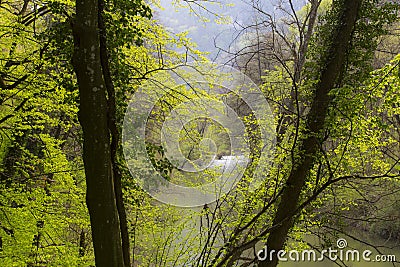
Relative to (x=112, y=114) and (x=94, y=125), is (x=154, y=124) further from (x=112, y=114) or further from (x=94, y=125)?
(x=94, y=125)

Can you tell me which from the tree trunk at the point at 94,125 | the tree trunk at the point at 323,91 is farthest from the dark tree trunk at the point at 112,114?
the tree trunk at the point at 323,91

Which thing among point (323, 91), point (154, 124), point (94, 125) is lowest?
point (94, 125)

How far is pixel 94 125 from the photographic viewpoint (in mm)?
2066

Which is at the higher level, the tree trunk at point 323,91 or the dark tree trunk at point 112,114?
the tree trunk at point 323,91

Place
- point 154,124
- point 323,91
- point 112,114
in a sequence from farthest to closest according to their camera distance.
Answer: point 154,124 < point 323,91 < point 112,114

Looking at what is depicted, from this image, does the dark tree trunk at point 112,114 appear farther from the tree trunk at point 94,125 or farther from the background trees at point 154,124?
the tree trunk at point 94,125

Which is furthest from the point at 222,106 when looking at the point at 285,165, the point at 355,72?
the point at 355,72

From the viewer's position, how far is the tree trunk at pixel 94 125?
203 cm

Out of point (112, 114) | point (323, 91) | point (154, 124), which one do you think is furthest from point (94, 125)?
point (154, 124)

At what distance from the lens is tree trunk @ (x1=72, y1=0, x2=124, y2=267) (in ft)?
6.67

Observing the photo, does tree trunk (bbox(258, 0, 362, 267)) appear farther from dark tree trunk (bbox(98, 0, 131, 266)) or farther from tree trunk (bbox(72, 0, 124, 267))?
tree trunk (bbox(72, 0, 124, 267))

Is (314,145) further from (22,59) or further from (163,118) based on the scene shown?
(22,59)

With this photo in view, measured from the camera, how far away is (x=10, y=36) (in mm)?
4730

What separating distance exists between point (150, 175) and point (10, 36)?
8.10 feet
